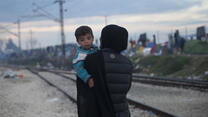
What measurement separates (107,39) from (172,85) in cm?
1201

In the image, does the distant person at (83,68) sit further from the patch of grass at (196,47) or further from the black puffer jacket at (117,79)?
the patch of grass at (196,47)

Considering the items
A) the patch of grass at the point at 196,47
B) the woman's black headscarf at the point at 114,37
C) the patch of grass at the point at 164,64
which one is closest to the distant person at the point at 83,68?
the woman's black headscarf at the point at 114,37

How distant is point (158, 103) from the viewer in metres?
10.1

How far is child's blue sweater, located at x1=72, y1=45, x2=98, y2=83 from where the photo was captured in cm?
279

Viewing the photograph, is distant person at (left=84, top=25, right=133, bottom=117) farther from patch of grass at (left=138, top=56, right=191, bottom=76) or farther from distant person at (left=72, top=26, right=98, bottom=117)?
patch of grass at (left=138, top=56, right=191, bottom=76)

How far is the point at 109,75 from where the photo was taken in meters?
2.82

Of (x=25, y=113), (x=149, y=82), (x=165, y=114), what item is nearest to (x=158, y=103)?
(x=165, y=114)

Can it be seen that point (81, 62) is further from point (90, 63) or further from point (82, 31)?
point (82, 31)

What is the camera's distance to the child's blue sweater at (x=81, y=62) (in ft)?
9.15

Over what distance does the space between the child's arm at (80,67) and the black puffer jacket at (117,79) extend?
0.18 m

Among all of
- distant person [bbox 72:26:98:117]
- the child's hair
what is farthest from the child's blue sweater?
the child's hair

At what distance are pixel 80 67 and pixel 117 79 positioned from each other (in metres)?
0.35

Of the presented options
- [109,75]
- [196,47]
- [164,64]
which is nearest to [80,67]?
[109,75]

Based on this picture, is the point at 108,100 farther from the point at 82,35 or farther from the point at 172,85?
the point at 172,85
